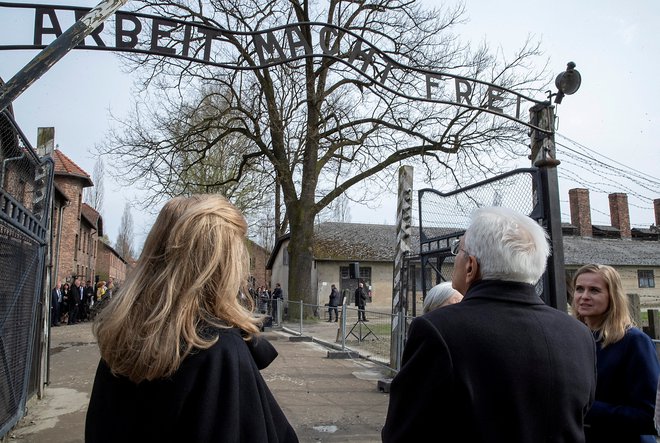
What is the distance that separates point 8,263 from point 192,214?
4592 millimetres

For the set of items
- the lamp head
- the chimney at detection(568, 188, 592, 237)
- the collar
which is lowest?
the collar

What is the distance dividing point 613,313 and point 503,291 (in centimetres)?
144

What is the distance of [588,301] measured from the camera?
306 centimetres

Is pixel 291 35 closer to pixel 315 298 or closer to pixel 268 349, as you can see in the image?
pixel 268 349

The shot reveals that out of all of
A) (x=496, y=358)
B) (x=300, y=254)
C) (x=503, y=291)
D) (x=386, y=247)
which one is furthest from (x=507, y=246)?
(x=386, y=247)

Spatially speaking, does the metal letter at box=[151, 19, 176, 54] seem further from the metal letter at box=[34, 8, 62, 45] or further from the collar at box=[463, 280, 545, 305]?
the collar at box=[463, 280, 545, 305]

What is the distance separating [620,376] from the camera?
2.70m

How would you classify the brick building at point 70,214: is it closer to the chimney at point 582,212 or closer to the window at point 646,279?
the chimney at point 582,212

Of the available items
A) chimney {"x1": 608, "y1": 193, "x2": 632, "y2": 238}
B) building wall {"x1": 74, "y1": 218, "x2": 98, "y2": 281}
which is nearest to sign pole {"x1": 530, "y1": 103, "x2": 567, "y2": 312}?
building wall {"x1": 74, "y1": 218, "x2": 98, "y2": 281}

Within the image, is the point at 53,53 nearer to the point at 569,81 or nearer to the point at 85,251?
the point at 569,81

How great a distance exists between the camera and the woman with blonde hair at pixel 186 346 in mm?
1546

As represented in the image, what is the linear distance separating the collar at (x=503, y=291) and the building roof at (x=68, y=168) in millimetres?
36914

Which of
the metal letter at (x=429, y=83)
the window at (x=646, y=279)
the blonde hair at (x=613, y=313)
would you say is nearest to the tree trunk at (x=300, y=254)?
the metal letter at (x=429, y=83)

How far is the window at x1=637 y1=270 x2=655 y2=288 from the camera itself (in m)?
41.2
